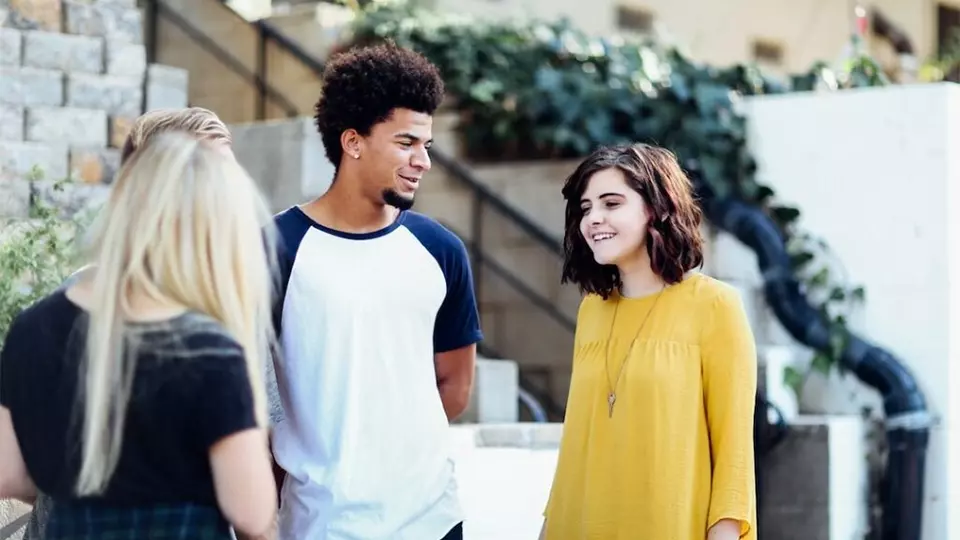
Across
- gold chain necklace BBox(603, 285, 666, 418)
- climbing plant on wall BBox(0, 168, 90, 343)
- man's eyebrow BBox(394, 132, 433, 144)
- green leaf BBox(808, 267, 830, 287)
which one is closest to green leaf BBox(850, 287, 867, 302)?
green leaf BBox(808, 267, 830, 287)

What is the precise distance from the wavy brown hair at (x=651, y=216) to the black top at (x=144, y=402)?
119cm

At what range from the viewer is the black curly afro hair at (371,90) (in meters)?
3.20

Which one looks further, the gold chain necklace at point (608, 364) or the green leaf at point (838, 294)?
the green leaf at point (838, 294)

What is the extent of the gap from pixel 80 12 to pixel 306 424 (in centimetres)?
439

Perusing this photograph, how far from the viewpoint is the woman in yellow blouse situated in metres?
3.11

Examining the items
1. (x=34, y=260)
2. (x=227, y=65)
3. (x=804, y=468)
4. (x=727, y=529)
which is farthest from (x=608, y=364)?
(x=227, y=65)

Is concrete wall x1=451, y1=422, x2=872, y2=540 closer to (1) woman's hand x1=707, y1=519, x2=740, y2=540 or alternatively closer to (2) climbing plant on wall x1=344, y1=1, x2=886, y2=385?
(2) climbing plant on wall x1=344, y1=1, x2=886, y2=385

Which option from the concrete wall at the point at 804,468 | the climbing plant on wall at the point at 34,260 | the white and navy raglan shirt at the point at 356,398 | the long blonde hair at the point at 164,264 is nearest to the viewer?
the long blonde hair at the point at 164,264

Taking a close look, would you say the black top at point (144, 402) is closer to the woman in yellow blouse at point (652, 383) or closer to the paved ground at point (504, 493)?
the woman in yellow blouse at point (652, 383)

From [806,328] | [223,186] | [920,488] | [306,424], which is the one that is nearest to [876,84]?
[806,328]

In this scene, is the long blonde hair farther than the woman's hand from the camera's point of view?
No

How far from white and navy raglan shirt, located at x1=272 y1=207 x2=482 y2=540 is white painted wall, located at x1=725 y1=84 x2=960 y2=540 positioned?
4101 mm

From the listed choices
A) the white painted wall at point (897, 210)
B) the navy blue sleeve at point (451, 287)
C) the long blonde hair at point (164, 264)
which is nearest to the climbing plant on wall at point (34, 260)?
the navy blue sleeve at point (451, 287)

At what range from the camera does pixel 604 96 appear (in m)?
7.55
